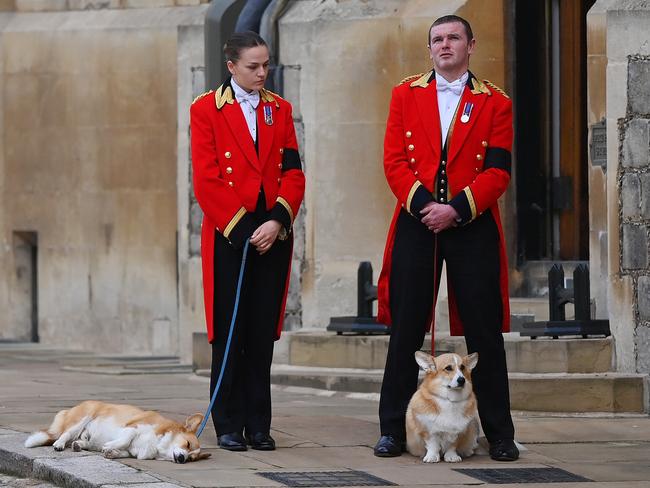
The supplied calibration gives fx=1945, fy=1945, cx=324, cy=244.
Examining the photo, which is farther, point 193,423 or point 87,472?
point 193,423

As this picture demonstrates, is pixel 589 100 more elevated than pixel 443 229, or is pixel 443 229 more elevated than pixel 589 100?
pixel 589 100

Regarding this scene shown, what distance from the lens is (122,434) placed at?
8.13 metres

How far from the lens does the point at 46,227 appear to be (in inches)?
696

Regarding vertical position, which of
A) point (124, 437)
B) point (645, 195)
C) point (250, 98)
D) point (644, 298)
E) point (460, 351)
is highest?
point (250, 98)

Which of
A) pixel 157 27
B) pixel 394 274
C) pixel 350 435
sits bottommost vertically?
pixel 350 435

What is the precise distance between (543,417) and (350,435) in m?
1.43

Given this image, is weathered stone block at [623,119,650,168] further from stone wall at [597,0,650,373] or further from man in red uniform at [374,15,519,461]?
man in red uniform at [374,15,519,461]

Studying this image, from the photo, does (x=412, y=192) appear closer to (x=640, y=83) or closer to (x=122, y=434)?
(x=122, y=434)

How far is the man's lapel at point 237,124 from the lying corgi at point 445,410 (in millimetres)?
1144

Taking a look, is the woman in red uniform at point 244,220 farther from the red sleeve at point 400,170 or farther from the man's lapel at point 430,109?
the man's lapel at point 430,109

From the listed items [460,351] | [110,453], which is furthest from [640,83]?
[110,453]

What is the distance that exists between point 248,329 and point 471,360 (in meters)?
1.06

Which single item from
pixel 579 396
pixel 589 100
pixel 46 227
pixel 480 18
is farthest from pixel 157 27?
pixel 579 396

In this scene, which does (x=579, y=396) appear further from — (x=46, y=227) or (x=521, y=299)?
(x=46, y=227)
